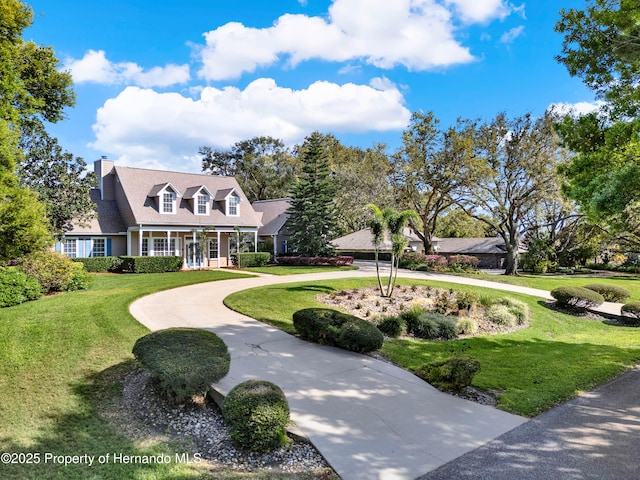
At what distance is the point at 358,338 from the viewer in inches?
322

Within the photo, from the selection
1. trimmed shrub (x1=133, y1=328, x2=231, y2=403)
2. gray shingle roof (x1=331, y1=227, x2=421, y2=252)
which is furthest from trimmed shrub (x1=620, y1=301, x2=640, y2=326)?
gray shingle roof (x1=331, y1=227, x2=421, y2=252)

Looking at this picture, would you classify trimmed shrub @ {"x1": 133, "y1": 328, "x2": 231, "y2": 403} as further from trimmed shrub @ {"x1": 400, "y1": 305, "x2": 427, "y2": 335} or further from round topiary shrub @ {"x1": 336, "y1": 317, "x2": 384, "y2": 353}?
trimmed shrub @ {"x1": 400, "y1": 305, "x2": 427, "y2": 335}

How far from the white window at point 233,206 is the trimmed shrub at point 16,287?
676 inches

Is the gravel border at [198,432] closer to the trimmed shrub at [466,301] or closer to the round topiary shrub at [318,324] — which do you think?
the round topiary shrub at [318,324]

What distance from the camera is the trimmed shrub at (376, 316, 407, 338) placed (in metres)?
10.3

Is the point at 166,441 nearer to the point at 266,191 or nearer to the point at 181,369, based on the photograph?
the point at 181,369

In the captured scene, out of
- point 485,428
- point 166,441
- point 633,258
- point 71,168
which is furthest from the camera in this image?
point 633,258

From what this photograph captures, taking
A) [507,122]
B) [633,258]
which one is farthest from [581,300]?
[633,258]

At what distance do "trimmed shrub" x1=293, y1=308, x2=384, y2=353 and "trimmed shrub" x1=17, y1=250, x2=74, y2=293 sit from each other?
10310mm

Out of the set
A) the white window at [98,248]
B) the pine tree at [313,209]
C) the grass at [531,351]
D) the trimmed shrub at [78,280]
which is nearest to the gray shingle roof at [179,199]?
the white window at [98,248]

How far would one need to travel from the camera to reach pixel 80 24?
37.3 feet

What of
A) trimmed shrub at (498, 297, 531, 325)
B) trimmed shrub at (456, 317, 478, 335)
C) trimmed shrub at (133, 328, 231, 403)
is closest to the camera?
trimmed shrub at (133, 328, 231, 403)

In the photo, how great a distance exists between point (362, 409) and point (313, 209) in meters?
24.0

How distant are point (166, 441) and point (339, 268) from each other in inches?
856
